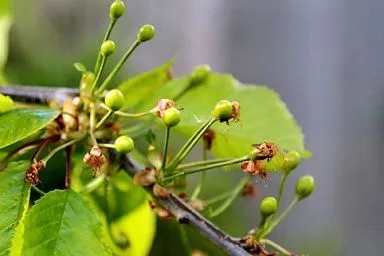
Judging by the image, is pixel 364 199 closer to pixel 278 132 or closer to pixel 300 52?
pixel 300 52

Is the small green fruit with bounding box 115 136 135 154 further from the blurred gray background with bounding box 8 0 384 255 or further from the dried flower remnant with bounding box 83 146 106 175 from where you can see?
the blurred gray background with bounding box 8 0 384 255

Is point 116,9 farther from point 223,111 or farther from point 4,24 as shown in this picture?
point 4,24

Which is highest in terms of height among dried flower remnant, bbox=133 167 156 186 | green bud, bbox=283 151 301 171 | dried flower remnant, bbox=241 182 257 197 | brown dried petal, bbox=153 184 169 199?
green bud, bbox=283 151 301 171

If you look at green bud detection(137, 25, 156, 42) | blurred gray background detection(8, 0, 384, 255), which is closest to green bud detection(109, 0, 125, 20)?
green bud detection(137, 25, 156, 42)

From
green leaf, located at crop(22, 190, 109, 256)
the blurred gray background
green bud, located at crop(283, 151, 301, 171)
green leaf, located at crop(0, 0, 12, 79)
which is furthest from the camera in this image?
the blurred gray background

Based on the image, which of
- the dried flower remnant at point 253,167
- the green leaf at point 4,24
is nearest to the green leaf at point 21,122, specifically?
the dried flower remnant at point 253,167

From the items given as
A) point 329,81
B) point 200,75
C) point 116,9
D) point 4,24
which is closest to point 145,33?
point 116,9
